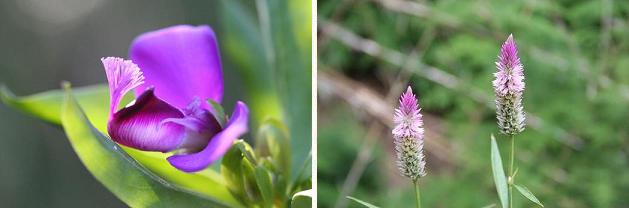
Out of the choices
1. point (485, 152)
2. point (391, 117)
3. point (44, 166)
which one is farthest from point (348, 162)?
point (44, 166)

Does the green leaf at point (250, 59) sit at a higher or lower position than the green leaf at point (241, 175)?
higher

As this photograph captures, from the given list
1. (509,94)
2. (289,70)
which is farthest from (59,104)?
(509,94)

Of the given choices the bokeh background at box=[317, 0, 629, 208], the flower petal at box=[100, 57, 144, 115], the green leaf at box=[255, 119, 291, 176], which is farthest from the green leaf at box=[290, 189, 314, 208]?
the bokeh background at box=[317, 0, 629, 208]

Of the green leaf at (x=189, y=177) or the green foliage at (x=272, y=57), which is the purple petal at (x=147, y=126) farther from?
the green foliage at (x=272, y=57)

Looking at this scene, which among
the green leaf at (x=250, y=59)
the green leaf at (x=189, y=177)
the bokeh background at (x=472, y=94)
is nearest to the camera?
the green leaf at (x=189, y=177)

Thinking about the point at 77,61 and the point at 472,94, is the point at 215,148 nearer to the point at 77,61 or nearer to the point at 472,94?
the point at 77,61

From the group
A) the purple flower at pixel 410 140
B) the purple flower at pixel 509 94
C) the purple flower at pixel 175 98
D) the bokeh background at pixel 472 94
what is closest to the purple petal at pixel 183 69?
the purple flower at pixel 175 98

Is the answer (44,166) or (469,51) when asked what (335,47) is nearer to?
(469,51)
